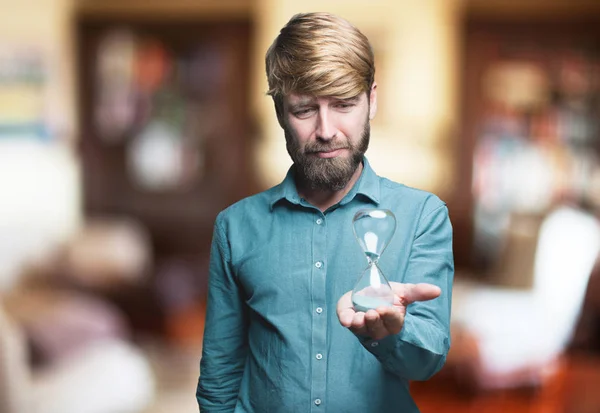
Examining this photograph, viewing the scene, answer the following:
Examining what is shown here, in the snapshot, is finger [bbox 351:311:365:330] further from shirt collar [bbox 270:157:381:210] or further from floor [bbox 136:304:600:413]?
floor [bbox 136:304:600:413]

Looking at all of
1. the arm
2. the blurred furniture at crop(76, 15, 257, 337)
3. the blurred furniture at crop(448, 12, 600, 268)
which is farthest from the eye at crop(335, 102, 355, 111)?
the blurred furniture at crop(76, 15, 257, 337)

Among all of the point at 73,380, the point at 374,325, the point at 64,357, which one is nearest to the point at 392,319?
the point at 374,325

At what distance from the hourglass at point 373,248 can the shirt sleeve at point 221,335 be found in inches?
7.6

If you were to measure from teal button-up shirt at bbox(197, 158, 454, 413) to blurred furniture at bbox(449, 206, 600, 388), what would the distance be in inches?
111

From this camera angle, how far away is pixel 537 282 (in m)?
3.88

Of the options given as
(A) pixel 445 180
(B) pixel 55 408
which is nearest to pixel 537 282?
(A) pixel 445 180

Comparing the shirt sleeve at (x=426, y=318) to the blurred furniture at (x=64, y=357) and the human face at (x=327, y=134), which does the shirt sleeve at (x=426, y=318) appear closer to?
the human face at (x=327, y=134)

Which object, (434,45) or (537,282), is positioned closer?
(537,282)

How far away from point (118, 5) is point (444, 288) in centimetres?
628

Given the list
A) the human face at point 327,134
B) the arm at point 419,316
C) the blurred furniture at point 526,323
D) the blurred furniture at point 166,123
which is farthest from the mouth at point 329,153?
the blurred furniture at point 166,123

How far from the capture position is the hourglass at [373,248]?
62 cm

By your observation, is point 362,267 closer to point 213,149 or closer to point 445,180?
point 445,180

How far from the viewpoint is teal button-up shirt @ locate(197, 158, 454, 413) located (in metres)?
0.71

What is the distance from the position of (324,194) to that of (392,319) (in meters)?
0.18
